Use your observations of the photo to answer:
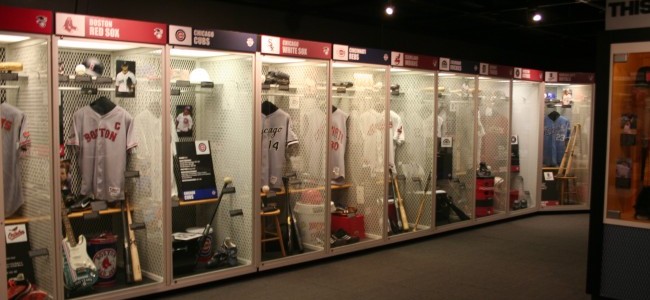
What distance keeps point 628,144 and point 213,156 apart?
372cm

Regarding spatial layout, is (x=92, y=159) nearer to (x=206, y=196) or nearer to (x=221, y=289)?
(x=206, y=196)

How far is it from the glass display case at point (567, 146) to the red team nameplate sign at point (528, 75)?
545 mm

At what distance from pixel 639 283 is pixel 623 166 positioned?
0.96 metres

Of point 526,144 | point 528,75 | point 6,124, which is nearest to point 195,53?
point 6,124

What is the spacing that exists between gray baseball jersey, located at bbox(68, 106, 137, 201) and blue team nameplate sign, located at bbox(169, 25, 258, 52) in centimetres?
80

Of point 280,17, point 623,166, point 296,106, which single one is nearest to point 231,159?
point 296,106

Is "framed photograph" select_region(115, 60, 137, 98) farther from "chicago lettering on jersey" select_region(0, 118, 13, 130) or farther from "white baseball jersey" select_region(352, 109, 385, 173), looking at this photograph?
"white baseball jersey" select_region(352, 109, 385, 173)

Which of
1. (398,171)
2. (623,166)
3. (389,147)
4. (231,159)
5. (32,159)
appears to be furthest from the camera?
(398,171)

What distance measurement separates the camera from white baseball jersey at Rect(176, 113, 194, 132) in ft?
18.7

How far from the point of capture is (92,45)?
4902 millimetres

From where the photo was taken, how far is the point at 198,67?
19.2ft

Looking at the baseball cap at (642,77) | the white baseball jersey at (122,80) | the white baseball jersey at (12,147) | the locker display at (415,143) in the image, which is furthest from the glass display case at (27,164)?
the baseball cap at (642,77)

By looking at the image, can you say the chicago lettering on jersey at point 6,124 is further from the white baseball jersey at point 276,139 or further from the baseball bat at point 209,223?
the white baseball jersey at point 276,139

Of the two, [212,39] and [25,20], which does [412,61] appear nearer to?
[212,39]
